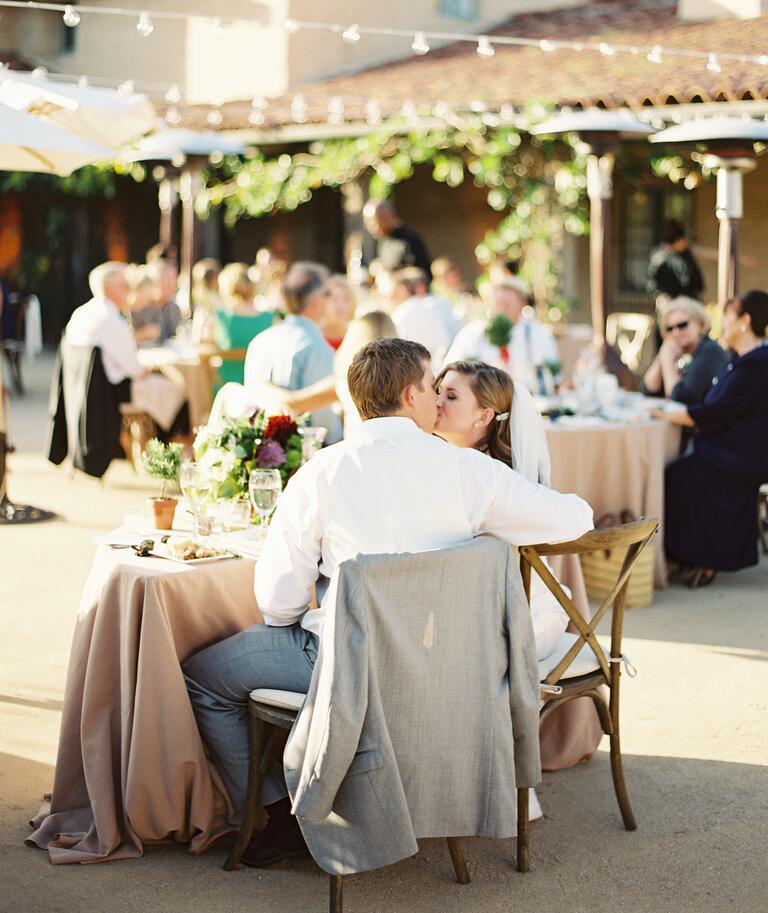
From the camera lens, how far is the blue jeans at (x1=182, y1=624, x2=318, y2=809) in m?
3.48

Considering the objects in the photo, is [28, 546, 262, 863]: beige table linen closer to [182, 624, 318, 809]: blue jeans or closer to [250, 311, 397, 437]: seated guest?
[182, 624, 318, 809]: blue jeans

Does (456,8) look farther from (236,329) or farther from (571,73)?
(236,329)

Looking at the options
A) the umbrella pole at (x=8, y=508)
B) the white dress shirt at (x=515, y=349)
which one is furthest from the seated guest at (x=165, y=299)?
the white dress shirt at (x=515, y=349)

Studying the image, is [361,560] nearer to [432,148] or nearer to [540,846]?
[540,846]

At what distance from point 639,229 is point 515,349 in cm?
920

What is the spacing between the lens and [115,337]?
342 inches

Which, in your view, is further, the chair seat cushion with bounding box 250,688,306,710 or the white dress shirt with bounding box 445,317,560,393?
the white dress shirt with bounding box 445,317,560,393

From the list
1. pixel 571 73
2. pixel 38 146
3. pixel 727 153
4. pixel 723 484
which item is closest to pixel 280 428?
pixel 38 146

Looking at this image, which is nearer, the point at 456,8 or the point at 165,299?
the point at 165,299

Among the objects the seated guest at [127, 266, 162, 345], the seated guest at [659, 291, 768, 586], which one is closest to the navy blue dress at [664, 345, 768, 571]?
the seated guest at [659, 291, 768, 586]

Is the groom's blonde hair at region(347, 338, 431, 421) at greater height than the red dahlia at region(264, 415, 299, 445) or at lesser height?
greater

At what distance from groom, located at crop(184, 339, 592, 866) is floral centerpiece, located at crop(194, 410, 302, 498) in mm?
787

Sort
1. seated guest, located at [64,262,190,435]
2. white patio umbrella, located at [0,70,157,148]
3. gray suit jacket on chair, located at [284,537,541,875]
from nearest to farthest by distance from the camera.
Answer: gray suit jacket on chair, located at [284,537,541,875] < white patio umbrella, located at [0,70,157,148] < seated guest, located at [64,262,190,435]

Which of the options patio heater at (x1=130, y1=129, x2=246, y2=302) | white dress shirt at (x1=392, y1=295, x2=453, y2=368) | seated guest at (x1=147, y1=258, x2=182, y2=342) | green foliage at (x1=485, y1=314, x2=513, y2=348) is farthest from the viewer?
patio heater at (x1=130, y1=129, x2=246, y2=302)
